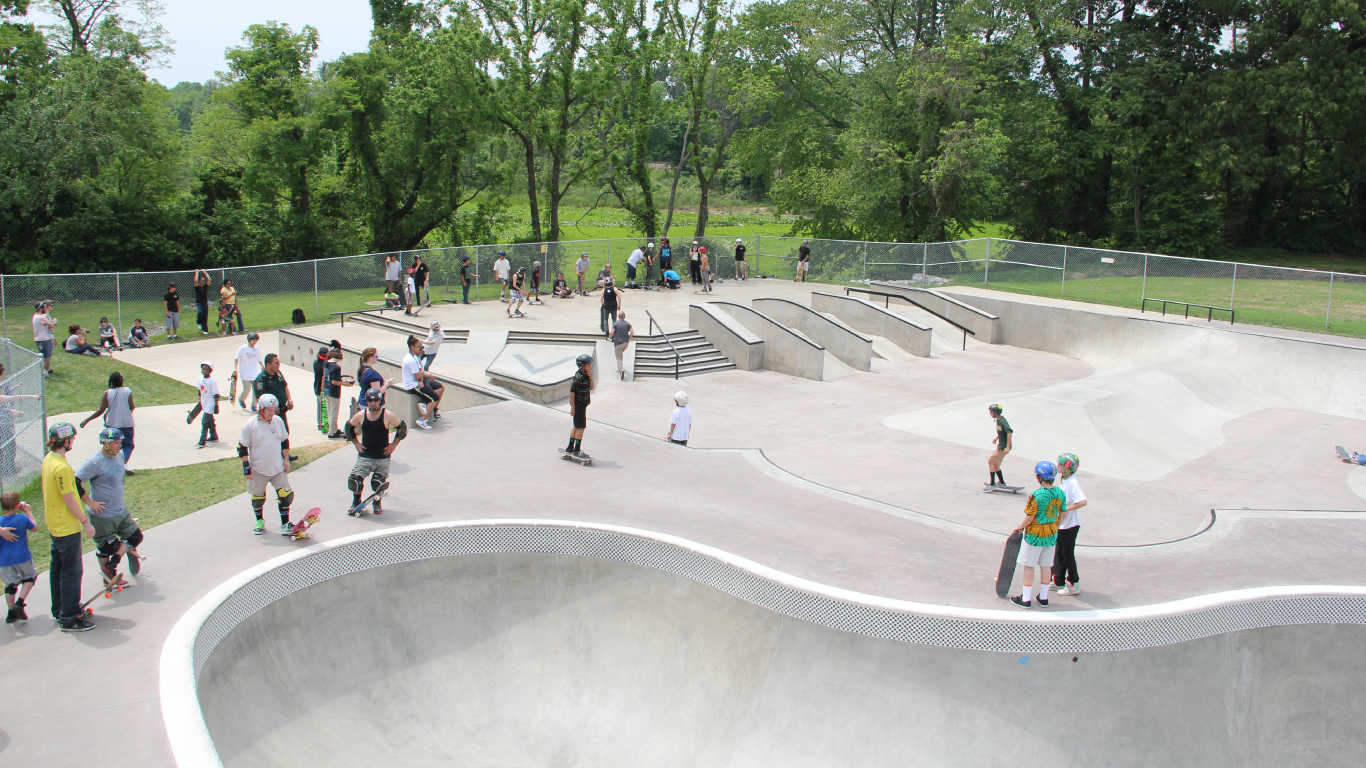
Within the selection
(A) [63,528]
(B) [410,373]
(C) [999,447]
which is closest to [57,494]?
(A) [63,528]

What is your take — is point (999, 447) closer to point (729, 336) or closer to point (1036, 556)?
point (1036, 556)

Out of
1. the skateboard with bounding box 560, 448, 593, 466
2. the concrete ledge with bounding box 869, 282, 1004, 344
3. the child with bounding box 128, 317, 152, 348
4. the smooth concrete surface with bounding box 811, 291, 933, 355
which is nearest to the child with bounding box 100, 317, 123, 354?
the child with bounding box 128, 317, 152, 348

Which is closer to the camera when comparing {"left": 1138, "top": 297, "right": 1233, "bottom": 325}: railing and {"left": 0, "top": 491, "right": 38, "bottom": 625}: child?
{"left": 0, "top": 491, "right": 38, "bottom": 625}: child

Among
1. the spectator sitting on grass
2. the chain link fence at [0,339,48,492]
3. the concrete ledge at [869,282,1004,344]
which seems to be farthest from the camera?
the concrete ledge at [869,282,1004,344]

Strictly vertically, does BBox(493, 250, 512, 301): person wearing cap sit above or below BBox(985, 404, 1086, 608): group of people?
above

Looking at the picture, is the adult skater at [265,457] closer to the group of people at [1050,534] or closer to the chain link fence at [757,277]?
the group of people at [1050,534]

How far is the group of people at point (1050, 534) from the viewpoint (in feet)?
25.6

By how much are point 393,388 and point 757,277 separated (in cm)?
1983

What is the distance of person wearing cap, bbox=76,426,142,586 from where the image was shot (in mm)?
7230

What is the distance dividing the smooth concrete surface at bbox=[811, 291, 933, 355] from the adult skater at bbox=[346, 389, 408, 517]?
50.3 feet

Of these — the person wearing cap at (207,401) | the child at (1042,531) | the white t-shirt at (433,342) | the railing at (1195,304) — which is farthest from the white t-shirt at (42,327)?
the railing at (1195,304)

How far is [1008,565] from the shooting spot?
26.7 feet

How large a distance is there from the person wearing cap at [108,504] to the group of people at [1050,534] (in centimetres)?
788

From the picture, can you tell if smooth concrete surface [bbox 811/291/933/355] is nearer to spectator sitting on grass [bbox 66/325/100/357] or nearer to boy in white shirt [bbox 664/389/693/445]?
boy in white shirt [bbox 664/389/693/445]
